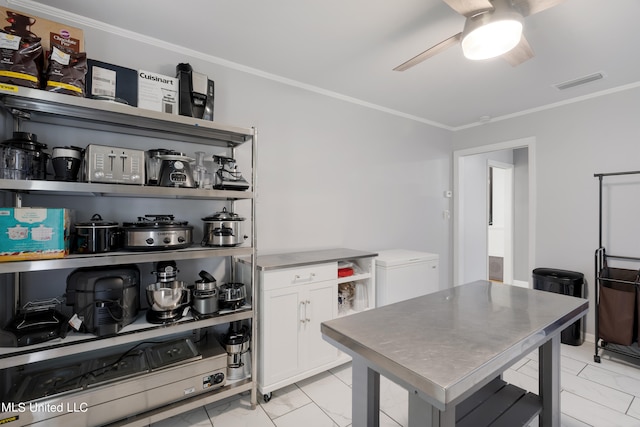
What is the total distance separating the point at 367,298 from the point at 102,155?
2.25m

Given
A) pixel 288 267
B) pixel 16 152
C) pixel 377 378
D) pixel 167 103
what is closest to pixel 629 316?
pixel 377 378

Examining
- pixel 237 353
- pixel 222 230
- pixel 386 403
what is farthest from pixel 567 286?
pixel 222 230

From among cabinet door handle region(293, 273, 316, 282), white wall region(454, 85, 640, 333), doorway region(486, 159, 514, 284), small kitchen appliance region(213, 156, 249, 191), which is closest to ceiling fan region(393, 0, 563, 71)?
small kitchen appliance region(213, 156, 249, 191)

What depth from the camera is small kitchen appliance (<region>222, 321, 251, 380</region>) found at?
1.94 meters

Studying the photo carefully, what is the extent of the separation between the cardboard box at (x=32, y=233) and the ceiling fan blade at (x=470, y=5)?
7.17 ft

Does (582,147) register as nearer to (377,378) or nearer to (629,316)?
(629,316)

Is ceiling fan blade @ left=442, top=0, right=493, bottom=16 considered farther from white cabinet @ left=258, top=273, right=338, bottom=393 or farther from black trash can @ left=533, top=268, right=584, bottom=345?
black trash can @ left=533, top=268, right=584, bottom=345

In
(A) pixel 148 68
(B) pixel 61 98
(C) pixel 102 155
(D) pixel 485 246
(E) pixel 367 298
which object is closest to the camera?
(B) pixel 61 98

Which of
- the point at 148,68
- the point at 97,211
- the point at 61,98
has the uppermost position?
the point at 148,68

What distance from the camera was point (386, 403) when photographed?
2.07 meters

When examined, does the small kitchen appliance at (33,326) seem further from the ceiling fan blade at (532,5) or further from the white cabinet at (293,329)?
the ceiling fan blade at (532,5)

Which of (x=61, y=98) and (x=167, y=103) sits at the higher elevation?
(x=167, y=103)

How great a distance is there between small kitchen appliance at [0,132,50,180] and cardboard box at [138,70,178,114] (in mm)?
603

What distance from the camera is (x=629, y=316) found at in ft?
8.16
